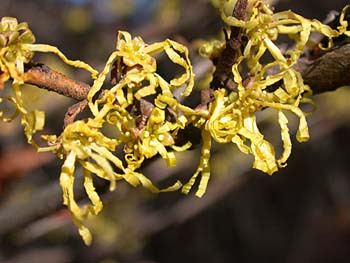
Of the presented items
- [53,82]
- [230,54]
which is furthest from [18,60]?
[230,54]

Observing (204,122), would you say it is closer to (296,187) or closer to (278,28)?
(278,28)

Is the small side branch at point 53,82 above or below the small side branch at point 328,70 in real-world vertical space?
above

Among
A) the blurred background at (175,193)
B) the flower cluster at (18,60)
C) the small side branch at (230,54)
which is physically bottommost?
the blurred background at (175,193)

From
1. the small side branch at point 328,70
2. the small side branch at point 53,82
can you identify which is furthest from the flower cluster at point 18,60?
the small side branch at point 328,70

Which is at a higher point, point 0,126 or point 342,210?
point 0,126

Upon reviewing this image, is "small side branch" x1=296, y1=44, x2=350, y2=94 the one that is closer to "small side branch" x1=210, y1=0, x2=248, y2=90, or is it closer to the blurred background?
"small side branch" x1=210, y1=0, x2=248, y2=90

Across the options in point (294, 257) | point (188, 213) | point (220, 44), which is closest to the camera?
point (220, 44)

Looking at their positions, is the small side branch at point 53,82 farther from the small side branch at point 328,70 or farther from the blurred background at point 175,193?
the small side branch at point 328,70

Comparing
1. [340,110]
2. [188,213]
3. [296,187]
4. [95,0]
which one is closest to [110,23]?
[95,0]
